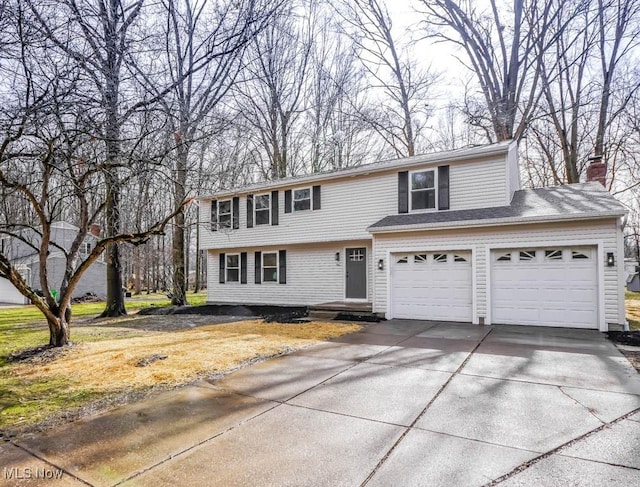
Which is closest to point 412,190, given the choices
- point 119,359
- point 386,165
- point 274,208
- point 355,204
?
point 386,165

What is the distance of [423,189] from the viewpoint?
1164cm

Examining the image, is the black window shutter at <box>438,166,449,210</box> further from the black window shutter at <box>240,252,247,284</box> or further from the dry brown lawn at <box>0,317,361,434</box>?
the black window shutter at <box>240,252,247,284</box>

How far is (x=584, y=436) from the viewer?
315 cm

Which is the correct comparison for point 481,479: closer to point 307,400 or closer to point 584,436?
point 584,436

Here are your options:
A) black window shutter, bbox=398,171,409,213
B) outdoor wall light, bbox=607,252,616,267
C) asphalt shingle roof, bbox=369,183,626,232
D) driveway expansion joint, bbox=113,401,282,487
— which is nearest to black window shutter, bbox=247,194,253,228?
asphalt shingle roof, bbox=369,183,626,232

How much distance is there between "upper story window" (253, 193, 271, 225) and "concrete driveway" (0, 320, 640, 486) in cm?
970

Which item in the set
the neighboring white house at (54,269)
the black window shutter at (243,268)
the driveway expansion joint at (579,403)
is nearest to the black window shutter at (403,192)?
the black window shutter at (243,268)

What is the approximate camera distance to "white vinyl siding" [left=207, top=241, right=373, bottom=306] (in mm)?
13422

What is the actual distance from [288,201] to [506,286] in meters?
8.29

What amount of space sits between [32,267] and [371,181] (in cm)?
2150

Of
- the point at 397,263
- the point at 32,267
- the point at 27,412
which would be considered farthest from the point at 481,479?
the point at 32,267

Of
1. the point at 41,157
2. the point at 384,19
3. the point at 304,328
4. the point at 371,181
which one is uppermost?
the point at 384,19

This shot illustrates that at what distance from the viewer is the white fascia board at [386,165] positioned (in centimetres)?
1062
